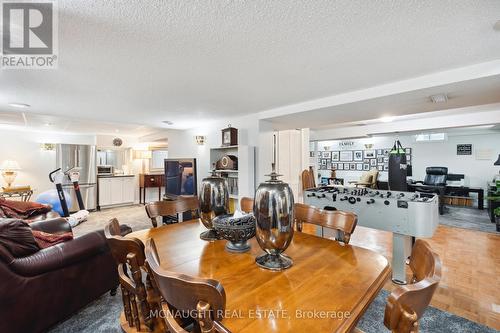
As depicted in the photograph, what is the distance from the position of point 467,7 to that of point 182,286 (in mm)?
2019

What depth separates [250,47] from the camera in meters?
1.78

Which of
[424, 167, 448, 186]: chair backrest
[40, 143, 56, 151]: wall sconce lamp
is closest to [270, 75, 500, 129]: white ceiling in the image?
[424, 167, 448, 186]: chair backrest

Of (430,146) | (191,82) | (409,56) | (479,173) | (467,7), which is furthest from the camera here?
(430,146)

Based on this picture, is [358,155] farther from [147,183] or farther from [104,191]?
[104,191]

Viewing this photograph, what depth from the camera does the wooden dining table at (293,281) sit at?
781mm

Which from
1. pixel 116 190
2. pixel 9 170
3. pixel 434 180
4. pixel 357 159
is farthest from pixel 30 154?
pixel 434 180

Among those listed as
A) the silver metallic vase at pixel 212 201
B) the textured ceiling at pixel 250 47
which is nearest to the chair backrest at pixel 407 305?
the silver metallic vase at pixel 212 201

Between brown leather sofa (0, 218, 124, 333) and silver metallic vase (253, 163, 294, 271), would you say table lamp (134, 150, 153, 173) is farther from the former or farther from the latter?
silver metallic vase (253, 163, 294, 271)

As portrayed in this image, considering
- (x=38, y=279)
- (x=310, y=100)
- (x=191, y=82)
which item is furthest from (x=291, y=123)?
(x=38, y=279)

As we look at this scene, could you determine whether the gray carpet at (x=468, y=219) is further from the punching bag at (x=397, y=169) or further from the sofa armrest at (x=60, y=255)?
the sofa armrest at (x=60, y=255)

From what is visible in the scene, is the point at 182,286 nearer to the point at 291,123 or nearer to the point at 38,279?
the point at 38,279

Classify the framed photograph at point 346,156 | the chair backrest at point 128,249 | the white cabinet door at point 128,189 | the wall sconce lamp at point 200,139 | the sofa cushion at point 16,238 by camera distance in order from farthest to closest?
the framed photograph at point 346,156 → the white cabinet door at point 128,189 → the wall sconce lamp at point 200,139 → the sofa cushion at point 16,238 → the chair backrest at point 128,249

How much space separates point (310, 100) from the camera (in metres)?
3.28

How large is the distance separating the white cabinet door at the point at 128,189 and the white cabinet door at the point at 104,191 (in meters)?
0.43
